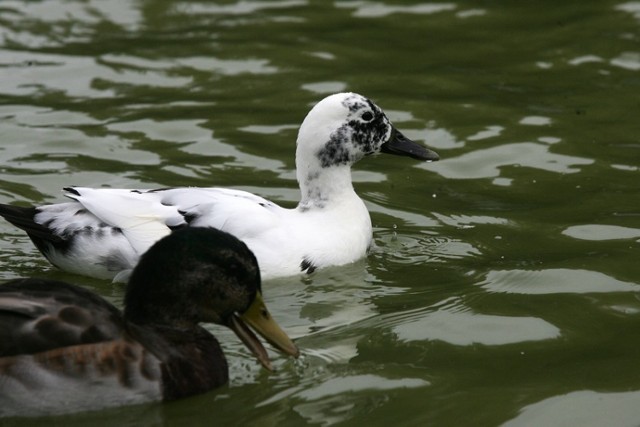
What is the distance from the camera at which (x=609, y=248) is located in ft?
30.3

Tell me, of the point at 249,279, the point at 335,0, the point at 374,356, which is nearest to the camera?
the point at 249,279

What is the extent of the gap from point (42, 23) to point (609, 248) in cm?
771

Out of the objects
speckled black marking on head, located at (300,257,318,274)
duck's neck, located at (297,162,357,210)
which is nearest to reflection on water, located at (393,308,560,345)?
speckled black marking on head, located at (300,257,318,274)

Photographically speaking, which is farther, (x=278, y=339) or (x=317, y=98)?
(x=317, y=98)

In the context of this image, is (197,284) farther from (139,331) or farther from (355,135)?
(355,135)

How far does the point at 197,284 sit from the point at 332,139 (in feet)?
8.59

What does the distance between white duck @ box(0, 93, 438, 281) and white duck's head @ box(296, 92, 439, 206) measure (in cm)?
1

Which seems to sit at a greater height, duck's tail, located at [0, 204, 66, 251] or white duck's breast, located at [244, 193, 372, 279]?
duck's tail, located at [0, 204, 66, 251]

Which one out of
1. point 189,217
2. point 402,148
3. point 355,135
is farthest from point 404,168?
point 189,217

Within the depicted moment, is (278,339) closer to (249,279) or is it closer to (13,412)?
(249,279)

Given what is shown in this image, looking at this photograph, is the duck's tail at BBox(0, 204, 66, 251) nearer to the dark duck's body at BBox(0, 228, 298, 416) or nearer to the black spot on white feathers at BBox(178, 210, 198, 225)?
the black spot on white feathers at BBox(178, 210, 198, 225)

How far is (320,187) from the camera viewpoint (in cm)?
937

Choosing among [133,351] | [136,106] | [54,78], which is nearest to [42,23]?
[54,78]

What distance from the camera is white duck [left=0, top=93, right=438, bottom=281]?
864 cm
